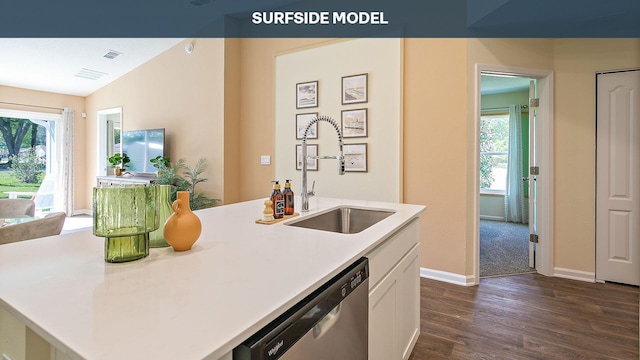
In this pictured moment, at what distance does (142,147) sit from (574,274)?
5954 millimetres

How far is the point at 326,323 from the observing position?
0.93 m

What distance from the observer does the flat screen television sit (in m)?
4.94

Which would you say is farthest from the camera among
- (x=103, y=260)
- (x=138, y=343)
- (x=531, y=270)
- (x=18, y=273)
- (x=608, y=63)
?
(x=531, y=270)

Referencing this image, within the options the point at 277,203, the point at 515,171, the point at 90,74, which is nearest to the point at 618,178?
the point at 515,171

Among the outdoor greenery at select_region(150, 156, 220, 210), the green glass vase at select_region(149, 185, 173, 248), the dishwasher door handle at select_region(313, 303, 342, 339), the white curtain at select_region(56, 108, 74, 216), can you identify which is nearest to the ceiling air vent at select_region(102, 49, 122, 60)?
the outdoor greenery at select_region(150, 156, 220, 210)

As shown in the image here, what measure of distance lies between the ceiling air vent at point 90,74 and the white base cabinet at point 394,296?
605 cm

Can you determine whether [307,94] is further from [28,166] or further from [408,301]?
[28,166]

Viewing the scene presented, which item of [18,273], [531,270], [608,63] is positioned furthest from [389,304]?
[608,63]

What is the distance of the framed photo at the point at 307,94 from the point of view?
3734 mm

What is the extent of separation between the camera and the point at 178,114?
4.79 metres

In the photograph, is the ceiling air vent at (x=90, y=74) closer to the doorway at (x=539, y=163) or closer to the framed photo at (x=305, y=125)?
the framed photo at (x=305, y=125)

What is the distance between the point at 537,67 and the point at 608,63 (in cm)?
58

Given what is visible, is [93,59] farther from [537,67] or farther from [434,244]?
[537,67]

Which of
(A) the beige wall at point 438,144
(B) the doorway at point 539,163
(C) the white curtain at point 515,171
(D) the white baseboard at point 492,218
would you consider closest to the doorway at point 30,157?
(A) the beige wall at point 438,144
